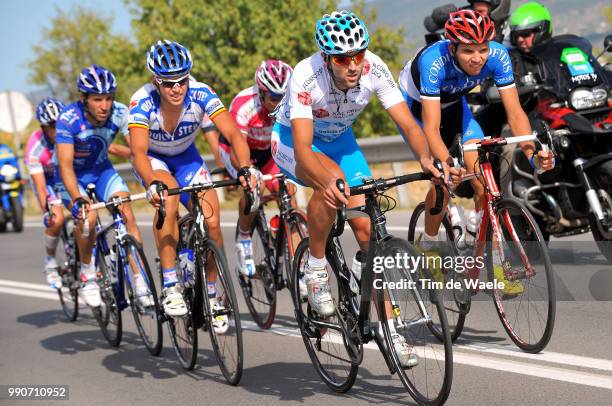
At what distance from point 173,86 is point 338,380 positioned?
2616mm

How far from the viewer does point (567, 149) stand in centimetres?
845

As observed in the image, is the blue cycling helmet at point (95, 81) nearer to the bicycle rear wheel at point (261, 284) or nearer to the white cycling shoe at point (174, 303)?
the bicycle rear wheel at point (261, 284)

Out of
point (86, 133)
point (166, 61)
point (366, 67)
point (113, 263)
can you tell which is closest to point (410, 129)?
point (366, 67)

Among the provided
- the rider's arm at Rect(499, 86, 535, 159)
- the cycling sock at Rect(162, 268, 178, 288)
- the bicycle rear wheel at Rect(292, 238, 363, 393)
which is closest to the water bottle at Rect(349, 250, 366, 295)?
the bicycle rear wheel at Rect(292, 238, 363, 393)

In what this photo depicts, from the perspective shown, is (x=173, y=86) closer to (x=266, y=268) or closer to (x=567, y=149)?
(x=266, y=268)

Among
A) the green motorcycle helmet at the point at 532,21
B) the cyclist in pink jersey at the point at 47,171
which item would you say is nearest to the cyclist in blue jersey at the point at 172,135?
the cyclist in pink jersey at the point at 47,171

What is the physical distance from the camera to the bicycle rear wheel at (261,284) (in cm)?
830

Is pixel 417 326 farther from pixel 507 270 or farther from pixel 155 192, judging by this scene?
pixel 155 192

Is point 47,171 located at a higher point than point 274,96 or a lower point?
lower

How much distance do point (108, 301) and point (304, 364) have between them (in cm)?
243

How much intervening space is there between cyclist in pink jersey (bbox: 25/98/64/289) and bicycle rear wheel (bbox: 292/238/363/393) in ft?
14.1

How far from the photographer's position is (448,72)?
22.5 ft

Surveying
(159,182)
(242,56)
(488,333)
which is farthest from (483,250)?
(242,56)

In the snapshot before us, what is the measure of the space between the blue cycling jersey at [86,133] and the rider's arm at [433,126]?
3161mm
